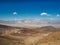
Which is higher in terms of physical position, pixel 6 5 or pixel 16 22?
pixel 6 5

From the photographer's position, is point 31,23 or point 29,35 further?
point 31,23

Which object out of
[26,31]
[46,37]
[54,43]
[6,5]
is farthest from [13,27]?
[54,43]

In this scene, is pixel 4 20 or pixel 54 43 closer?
pixel 54 43

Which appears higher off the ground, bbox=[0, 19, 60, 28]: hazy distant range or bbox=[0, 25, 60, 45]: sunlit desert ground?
bbox=[0, 19, 60, 28]: hazy distant range

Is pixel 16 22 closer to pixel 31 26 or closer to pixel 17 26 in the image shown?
pixel 17 26

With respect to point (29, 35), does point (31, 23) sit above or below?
above

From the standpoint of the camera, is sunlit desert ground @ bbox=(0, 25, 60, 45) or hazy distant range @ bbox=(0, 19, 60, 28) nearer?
sunlit desert ground @ bbox=(0, 25, 60, 45)

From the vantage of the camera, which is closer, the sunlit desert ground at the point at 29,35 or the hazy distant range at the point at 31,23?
the sunlit desert ground at the point at 29,35

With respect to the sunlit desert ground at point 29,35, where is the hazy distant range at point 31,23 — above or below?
above
